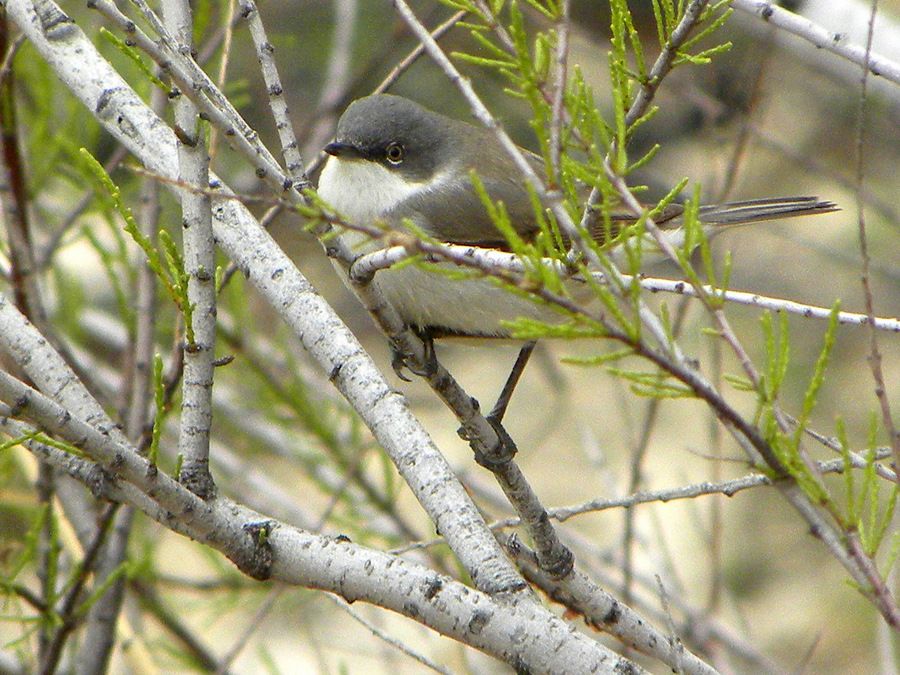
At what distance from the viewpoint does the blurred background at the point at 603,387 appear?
4.58 metres

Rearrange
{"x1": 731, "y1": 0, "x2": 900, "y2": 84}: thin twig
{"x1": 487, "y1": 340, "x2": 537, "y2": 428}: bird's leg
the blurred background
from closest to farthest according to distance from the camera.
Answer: {"x1": 731, "y1": 0, "x2": 900, "y2": 84}: thin twig
{"x1": 487, "y1": 340, "x2": 537, "y2": 428}: bird's leg
the blurred background

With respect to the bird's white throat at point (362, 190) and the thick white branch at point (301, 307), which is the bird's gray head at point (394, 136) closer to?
the bird's white throat at point (362, 190)

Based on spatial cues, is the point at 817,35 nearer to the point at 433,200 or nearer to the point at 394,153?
the point at 433,200

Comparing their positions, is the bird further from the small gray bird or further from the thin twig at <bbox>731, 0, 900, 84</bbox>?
the thin twig at <bbox>731, 0, 900, 84</bbox>

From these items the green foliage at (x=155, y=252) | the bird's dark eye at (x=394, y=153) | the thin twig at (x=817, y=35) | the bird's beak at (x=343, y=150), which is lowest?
the green foliage at (x=155, y=252)

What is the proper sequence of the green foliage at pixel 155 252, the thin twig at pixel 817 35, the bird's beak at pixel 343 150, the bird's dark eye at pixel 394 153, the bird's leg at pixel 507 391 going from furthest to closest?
the bird's dark eye at pixel 394 153 → the bird's leg at pixel 507 391 → the bird's beak at pixel 343 150 → the thin twig at pixel 817 35 → the green foliage at pixel 155 252

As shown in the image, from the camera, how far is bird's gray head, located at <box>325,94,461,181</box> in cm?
349

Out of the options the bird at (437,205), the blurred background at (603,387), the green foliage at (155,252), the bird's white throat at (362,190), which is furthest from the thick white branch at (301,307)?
the blurred background at (603,387)

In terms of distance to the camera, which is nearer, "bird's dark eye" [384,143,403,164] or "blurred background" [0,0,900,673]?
"bird's dark eye" [384,143,403,164]

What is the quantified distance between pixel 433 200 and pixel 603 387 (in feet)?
15.0

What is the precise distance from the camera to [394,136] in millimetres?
3664

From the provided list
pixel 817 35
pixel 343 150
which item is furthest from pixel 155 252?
pixel 343 150

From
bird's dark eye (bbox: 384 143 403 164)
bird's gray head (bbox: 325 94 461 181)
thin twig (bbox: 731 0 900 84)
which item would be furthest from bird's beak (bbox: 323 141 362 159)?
thin twig (bbox: 731 0 900 84)

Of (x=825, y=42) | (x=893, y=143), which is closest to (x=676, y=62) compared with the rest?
(x=825, y=42)
